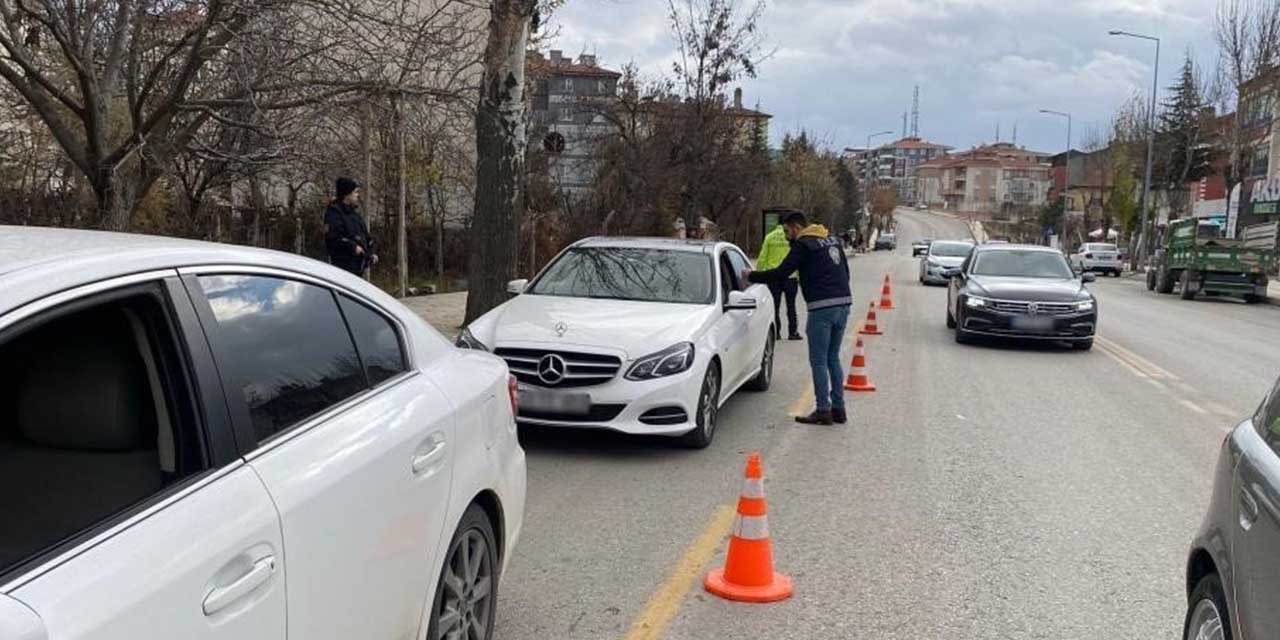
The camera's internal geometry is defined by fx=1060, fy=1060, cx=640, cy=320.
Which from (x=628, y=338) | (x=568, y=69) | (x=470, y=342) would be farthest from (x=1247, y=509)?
(x=568, y=69)

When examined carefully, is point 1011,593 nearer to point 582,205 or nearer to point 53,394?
point 53,394

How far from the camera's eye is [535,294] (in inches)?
340

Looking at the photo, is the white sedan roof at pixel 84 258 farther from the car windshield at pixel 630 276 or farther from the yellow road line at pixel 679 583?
the car windshield at pixel 630 276

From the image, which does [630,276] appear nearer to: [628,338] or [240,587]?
[628,338]

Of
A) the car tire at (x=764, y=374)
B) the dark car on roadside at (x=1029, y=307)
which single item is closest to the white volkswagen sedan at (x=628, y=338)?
the car tire at (x=764, y=374)

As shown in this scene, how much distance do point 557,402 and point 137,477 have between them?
482cm

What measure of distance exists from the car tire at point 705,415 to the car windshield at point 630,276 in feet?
2.59

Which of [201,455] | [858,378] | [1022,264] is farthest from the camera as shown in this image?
[1022,264]

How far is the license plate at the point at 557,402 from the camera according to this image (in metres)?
7.09

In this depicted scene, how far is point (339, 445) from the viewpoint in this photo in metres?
2.85

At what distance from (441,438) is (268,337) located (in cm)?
79

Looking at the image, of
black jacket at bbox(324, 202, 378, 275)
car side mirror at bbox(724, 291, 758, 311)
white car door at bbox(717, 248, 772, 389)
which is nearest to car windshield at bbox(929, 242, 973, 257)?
white car door at bbox(717, 248, 772, 389)

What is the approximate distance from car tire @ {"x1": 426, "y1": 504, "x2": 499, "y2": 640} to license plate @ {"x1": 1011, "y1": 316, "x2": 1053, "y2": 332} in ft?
38.7

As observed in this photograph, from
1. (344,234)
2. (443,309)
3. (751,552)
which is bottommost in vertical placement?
(443,309)
